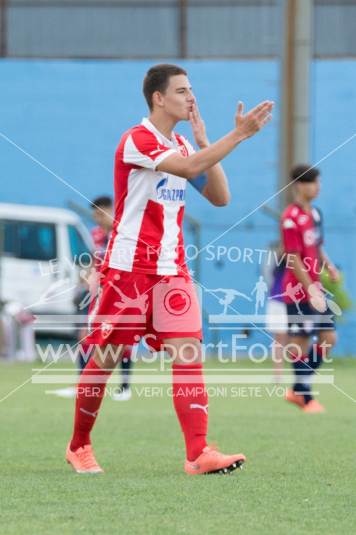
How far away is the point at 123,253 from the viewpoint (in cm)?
671

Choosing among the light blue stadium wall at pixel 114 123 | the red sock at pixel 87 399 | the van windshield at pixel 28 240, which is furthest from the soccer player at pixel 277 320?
the light blue stadium wall at pixel 114 123

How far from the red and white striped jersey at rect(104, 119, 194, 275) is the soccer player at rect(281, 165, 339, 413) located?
4231mm

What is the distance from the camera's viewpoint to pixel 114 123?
79.5 feet

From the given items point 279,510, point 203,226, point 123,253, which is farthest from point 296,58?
point 279,510

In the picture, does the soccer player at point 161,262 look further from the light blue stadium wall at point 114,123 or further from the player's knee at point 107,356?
the light blue stadium wall at point 114,123

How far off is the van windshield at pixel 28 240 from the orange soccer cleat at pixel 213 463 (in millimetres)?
15423

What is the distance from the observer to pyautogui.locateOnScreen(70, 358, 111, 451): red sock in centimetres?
682

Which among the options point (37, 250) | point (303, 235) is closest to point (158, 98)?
point (303, 235)

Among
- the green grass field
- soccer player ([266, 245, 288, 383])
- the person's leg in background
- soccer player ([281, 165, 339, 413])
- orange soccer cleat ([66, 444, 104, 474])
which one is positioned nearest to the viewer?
the green grass field

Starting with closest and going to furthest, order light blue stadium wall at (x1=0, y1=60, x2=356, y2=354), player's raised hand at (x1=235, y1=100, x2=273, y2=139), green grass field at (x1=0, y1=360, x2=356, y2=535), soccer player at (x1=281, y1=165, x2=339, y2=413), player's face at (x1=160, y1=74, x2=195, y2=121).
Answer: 1. green grass field at (x1=0, y1=360, x2=356, y2=535)
2. player's raised hand at (x1=235, y1=100, x2=273, y2=139)
3. player's face at (x1=160, y1=74, x2=195, y2=121)
4. soccer player at (x1=281, y1=165, x2=339, y2=413)
5. light blue stadium wall at (x1=0, y1=60, x2=356, y2=354)

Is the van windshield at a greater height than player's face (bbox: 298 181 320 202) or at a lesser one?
lesser

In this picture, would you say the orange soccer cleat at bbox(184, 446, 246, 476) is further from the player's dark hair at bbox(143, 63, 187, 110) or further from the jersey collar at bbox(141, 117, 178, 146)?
the player's dark hair at bbox(143, 63, 187, 110)

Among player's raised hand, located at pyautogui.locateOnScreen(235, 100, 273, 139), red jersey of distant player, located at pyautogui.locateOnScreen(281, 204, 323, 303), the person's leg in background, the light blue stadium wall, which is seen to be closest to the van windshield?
the light blue stadium wall

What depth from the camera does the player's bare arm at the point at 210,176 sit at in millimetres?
6586
